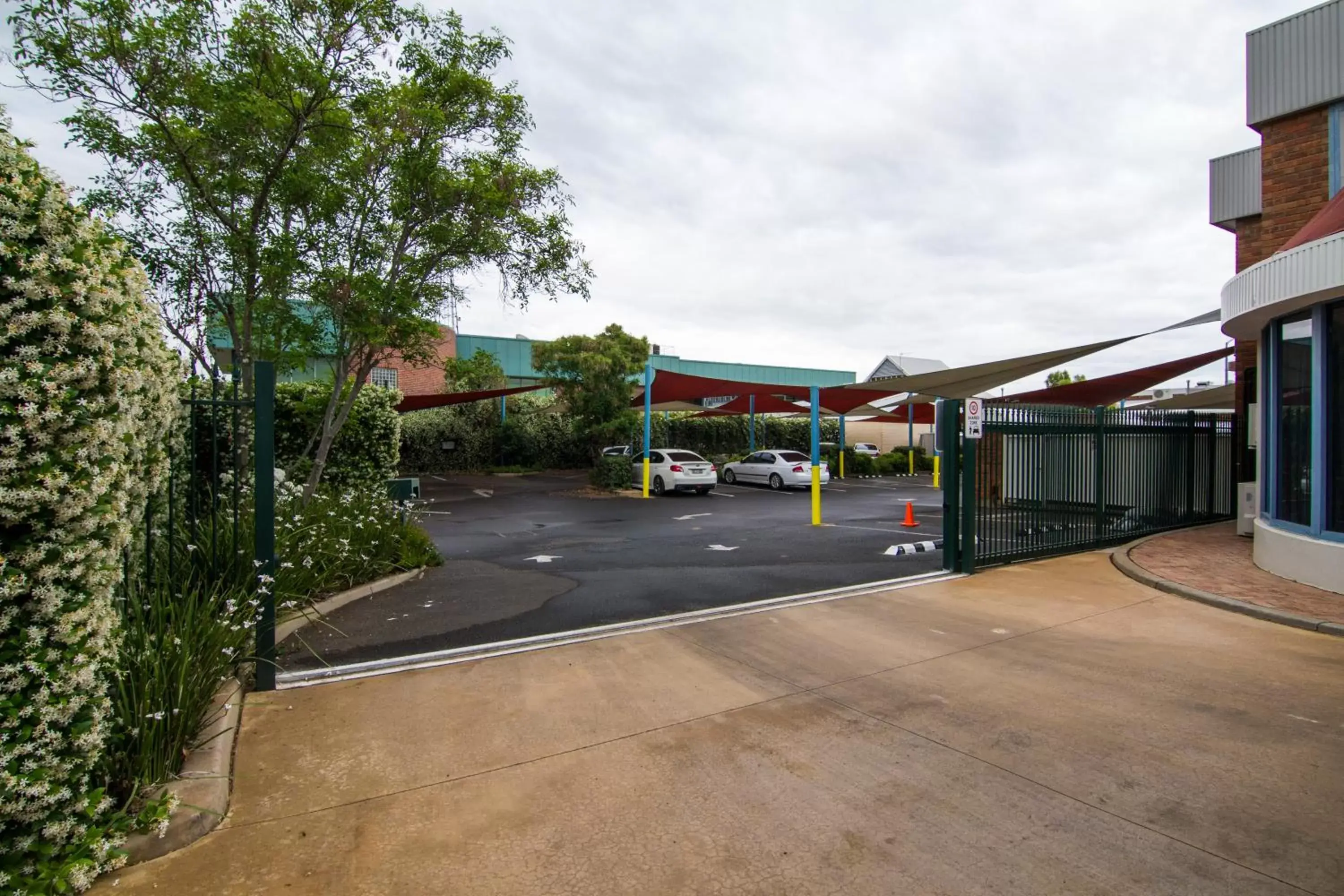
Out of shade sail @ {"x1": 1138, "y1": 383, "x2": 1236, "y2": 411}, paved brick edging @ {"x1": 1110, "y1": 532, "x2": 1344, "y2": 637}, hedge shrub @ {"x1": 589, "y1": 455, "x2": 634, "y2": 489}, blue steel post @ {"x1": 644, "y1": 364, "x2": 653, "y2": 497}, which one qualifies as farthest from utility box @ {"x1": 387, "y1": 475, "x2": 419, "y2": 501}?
shade sail @ {"x1": 1138, "y1": 383, "x2": 1236, "y2": 411}

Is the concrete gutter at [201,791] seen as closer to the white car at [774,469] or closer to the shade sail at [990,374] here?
the shade sail at [990,374]

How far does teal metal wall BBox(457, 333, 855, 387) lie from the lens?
38719 millimetres

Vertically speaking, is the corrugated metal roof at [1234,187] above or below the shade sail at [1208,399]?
above

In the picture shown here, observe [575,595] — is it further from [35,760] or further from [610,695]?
[35,760]

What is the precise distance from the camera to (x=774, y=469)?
23.7 meters

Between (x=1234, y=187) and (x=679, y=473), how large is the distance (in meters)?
13.5

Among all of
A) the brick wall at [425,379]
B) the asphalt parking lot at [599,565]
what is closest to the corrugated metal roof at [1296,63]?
the asphalt parking lot at [599,565]

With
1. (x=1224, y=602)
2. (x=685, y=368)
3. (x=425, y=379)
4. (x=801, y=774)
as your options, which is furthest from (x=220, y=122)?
(x=685, y=368)

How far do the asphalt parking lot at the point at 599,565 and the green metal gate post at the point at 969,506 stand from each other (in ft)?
1.47

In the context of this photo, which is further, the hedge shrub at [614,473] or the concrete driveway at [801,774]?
the hedge shrub at [614,473]

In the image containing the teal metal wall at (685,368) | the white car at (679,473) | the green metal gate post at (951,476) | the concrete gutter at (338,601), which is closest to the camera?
the concrete gutter at (338,601)

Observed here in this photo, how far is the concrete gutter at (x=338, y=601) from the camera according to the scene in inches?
225

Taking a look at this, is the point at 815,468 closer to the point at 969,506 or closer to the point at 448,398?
the point at 969,506

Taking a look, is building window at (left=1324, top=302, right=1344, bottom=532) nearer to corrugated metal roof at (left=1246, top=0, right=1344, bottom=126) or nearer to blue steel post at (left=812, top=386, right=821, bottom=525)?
corrugated metal roof at (left=1246, top=0, right=1344, bottom=126)
